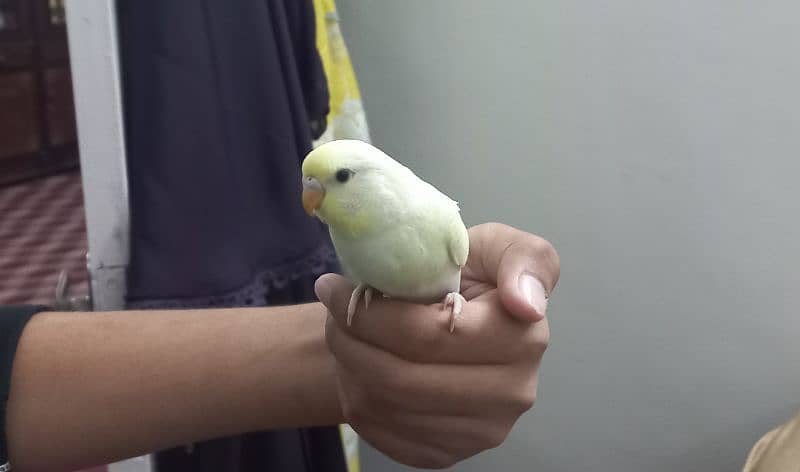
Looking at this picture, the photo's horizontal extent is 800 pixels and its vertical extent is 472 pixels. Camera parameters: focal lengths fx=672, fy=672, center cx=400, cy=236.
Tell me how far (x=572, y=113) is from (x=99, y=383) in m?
0.64

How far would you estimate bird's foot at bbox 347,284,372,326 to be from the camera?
406mm

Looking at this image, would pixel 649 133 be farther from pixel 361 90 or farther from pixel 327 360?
pixel 327 360

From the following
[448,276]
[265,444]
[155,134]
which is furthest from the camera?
[265,444]

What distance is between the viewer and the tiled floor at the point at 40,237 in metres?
1.31

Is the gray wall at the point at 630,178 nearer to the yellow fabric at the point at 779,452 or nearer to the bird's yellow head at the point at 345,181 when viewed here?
the yellow fabric at the point at 779,452

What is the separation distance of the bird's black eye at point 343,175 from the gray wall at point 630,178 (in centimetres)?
59

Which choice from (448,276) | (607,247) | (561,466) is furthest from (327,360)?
(561,466)

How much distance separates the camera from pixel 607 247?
0.90 metres

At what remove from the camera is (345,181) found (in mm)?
355

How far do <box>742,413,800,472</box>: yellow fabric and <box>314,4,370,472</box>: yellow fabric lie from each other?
46 cm

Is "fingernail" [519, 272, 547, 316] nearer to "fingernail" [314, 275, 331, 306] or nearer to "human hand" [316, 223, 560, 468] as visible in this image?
"human hand" [316, 223, 560, 468]

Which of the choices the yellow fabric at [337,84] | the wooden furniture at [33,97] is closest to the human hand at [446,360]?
the yellow fabric at [337,84]

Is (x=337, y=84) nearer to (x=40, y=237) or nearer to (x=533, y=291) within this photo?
(x=533, y=291)

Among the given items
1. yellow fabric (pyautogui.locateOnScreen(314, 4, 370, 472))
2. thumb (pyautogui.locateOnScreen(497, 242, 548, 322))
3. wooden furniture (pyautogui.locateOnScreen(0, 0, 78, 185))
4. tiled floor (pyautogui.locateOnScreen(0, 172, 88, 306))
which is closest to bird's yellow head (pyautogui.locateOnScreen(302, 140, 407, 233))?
thumb (pyautogui.locateOnScreen(497, 242, 548, 322))
